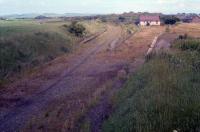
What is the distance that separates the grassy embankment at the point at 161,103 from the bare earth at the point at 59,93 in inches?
49.1

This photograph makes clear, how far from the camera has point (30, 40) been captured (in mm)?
31266

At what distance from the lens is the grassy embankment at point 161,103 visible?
9.45 metres

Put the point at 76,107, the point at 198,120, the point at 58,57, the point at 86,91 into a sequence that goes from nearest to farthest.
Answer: the point at 198,120, the point at 76,107, the point at 86,91, the point at 58,57

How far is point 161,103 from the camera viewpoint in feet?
35.8

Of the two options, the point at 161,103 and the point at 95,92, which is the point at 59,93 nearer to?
the point at 95,92

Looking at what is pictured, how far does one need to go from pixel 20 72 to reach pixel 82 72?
3.53m

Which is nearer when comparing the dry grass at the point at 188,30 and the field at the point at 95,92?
the field at the point at 95,92

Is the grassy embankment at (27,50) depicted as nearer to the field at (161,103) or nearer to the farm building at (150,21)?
the field at (161,103)

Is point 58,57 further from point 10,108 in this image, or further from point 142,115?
point 142,115

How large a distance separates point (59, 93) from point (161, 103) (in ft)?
23.8

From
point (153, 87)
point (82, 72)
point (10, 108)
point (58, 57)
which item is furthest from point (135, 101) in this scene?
point (58, 57)

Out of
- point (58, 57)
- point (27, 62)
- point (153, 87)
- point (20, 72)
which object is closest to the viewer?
point (153, 87)

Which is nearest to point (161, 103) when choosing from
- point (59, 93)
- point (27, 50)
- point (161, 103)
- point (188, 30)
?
point (161, 103)

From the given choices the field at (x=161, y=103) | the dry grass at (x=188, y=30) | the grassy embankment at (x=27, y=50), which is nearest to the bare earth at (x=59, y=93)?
the grassy embankment at (x=27, y=50)
